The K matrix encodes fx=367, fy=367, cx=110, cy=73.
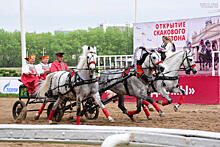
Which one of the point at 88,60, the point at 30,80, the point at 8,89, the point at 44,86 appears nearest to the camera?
the point at 88,60

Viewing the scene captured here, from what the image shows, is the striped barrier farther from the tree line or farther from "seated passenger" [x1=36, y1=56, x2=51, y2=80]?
the tree line

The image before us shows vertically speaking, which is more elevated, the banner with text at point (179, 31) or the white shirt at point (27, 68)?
Answer: the banner with text at point (179, 31)

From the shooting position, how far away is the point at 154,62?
9109mm

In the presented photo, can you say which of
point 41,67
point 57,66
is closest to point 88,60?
point 57,66

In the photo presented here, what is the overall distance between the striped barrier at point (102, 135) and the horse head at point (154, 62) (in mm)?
5481

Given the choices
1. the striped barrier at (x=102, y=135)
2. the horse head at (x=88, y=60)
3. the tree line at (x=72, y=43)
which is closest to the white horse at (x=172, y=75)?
the horse head at (x=88, y=60)

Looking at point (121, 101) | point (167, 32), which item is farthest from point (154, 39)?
point (121, 101)

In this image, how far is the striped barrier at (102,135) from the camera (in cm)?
329

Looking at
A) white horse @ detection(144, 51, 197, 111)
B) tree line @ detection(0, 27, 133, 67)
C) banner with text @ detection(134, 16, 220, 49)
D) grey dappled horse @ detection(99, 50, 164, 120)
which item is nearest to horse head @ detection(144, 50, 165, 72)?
grey dappled horse @ detection(99, 50, 164, 120)

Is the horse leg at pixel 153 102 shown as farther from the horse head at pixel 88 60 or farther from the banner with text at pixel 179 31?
the banner with text at pixel 179 31

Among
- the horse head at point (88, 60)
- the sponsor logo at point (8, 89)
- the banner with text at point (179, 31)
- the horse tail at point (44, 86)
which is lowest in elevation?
the sponsor logo at point (8, 89)

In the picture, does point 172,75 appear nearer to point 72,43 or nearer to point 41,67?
point 41,67

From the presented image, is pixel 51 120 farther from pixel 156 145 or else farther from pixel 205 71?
pixel 205 71

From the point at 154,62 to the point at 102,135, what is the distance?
5.59 m
